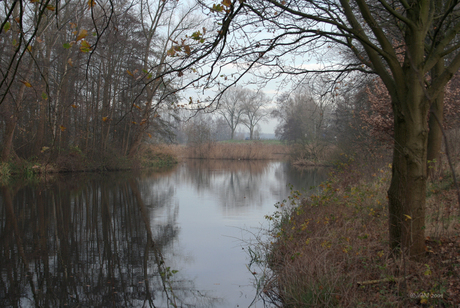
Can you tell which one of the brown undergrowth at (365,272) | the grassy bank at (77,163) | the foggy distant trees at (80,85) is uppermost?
the foggy distant trees at (80,85)

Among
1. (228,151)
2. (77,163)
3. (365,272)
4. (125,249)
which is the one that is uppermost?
(228,151)

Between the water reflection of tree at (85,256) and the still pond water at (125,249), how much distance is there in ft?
0.05

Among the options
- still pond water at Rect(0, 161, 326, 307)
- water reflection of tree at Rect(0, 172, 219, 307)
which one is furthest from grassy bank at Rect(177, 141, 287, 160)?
water reflection of tree at Rect(0, 172, 219, 307)

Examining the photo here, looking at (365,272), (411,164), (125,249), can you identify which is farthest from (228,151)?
(411,164)

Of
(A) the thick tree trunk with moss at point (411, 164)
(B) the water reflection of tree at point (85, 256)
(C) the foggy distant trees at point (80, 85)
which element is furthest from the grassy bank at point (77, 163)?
(A) the thick tree trunk with moss at point (411, 164)

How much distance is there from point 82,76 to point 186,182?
803cm

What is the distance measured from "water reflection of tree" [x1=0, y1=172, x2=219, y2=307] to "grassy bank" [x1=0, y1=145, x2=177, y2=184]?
196 inches

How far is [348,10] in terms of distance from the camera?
4734 mm

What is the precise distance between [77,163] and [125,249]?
16.2 m

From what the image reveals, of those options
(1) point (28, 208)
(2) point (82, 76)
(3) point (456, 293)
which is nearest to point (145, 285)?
(3) point (456, 293)

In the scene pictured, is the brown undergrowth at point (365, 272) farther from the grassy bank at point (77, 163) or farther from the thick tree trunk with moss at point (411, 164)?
the grassy bank at point (77, 163)

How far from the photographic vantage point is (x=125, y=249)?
282 inches

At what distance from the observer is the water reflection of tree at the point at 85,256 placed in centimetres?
502

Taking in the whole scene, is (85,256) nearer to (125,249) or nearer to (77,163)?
(125,249)
